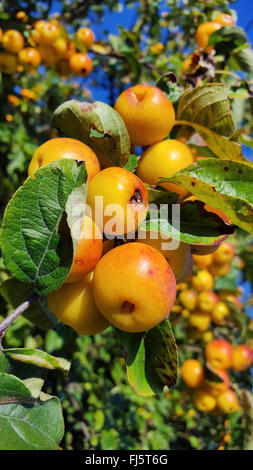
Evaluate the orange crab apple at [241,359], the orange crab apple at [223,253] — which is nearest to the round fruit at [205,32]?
the orange crab apple at [223,253]

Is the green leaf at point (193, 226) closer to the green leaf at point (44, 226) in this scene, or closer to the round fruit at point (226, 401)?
the green leaf at point (44, 226)

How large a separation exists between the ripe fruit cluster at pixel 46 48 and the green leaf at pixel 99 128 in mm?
1734

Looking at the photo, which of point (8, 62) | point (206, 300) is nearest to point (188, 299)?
point (206, 300)

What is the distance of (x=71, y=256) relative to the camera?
65 centimetres

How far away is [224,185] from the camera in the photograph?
29.2 inches

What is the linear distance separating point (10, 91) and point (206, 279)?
2.24 metres

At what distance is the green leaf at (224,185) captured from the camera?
68 centimetres

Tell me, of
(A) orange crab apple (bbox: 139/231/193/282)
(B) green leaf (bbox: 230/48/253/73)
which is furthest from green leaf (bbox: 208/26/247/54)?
(A) orange crab apple (bbox: 139/231/193/282)

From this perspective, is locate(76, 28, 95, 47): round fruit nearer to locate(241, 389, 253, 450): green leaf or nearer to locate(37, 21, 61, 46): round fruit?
locate(37, 21, 61, 46): round fruit

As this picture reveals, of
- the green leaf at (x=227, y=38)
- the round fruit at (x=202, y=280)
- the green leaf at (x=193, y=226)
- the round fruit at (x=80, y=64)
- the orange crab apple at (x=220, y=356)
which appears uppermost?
the green leaf at (x=227, y=38)

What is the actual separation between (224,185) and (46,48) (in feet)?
6.97

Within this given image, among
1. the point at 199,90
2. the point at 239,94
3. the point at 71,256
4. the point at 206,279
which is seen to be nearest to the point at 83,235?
the point at 71,256

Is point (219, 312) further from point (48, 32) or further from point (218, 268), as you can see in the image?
point (48, 32)

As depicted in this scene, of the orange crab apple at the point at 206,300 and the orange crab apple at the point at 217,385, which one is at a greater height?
the orange crab apple at the point at 206,300
